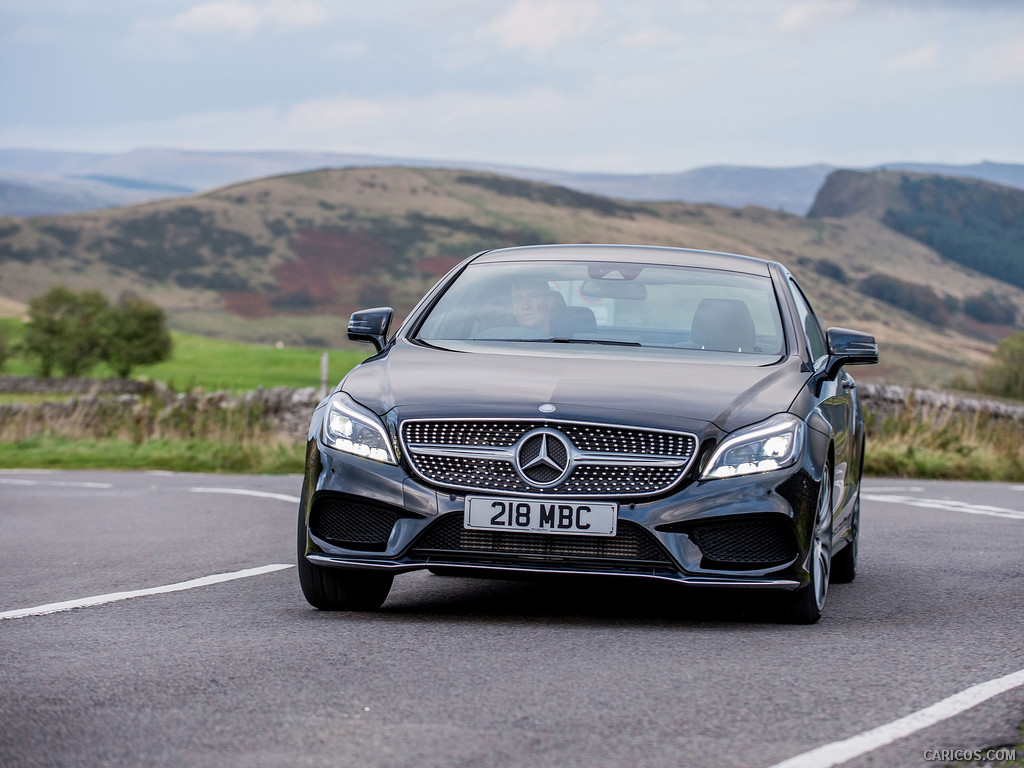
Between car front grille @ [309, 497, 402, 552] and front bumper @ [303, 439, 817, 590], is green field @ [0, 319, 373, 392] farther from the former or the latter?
front bumper @ [303, 439, 817, 590]

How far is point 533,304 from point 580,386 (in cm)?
132

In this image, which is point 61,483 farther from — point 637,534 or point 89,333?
point 89,333

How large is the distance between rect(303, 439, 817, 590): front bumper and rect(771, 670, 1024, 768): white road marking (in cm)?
109

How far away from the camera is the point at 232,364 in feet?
354

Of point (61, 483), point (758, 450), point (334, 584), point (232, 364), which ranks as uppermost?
point (758, 450)

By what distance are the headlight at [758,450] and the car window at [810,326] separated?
125 centimetres

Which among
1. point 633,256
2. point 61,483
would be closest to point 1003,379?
point 61,483

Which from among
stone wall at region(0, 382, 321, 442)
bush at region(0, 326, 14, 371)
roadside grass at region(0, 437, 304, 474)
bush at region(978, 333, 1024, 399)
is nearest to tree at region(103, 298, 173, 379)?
bush at region(0, 326, 14, 371)

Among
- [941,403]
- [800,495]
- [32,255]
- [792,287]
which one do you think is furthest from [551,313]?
[32,255]

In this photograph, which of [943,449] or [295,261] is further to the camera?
[295,261]

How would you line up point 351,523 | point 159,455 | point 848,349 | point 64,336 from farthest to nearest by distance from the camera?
point 64,336, point 159,455, point 848,349, point 351,523

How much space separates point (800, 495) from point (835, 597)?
166 cm

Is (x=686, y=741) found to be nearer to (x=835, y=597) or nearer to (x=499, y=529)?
(x=499, y=529)

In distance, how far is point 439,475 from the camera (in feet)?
19.1
